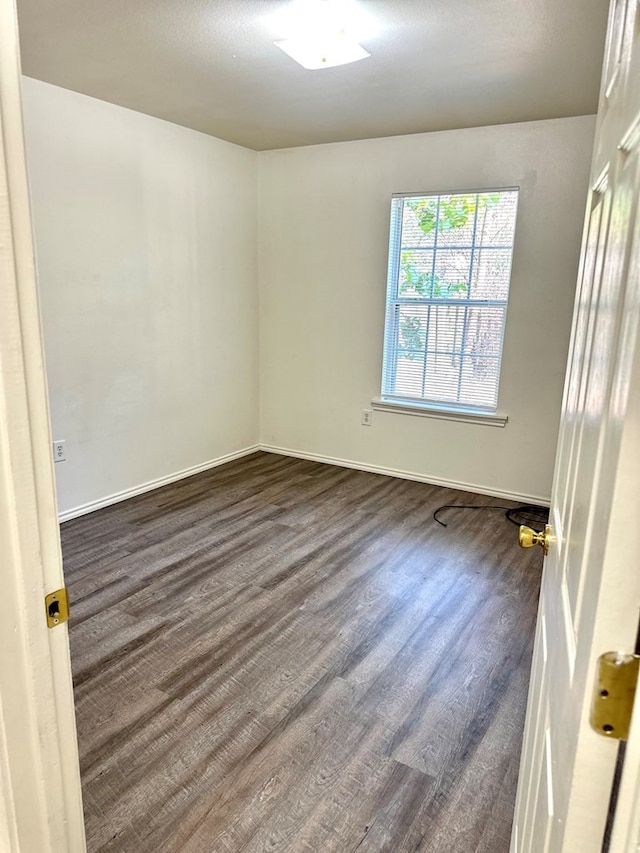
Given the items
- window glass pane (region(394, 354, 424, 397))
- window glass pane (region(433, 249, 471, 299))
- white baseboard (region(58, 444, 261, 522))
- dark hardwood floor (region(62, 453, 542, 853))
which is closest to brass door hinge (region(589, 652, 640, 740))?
dark hardwood floor (region(62, 453, 542, 853))

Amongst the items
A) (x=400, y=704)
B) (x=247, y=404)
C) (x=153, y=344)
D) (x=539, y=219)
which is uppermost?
(x=539, y=219)

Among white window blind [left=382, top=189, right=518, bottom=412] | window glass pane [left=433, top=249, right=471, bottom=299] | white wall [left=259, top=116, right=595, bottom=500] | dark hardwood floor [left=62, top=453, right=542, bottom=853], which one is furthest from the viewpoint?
window glass pane [left=433, top=249, right=471, bottom=299]

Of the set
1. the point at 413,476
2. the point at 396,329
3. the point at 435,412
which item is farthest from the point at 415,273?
the point at 413,476

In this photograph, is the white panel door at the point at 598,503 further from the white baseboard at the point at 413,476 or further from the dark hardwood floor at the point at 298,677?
the white baseboard at the point at 413,476

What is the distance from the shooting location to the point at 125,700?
6.26ft

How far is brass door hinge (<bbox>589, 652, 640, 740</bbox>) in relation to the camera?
49 centimetres

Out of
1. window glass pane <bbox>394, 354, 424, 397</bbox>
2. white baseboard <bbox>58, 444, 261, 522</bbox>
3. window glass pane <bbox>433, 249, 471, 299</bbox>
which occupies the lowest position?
white baseboard <bbox>58, 444, 261, 522</bbox>

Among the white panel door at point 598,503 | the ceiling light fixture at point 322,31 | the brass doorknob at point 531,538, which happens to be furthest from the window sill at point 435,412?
the white panel door at point 598,503

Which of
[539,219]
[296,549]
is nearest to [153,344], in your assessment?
[296,549]

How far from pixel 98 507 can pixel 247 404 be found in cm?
165

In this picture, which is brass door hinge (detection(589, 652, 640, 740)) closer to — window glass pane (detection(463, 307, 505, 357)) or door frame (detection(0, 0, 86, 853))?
door frame (detection(0, 0, 86, 853))

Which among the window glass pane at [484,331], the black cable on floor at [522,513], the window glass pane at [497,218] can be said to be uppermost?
the window glass pane at [497,218]

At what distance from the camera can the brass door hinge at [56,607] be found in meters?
0.76

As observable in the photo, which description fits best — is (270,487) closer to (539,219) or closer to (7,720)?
(539,219)
